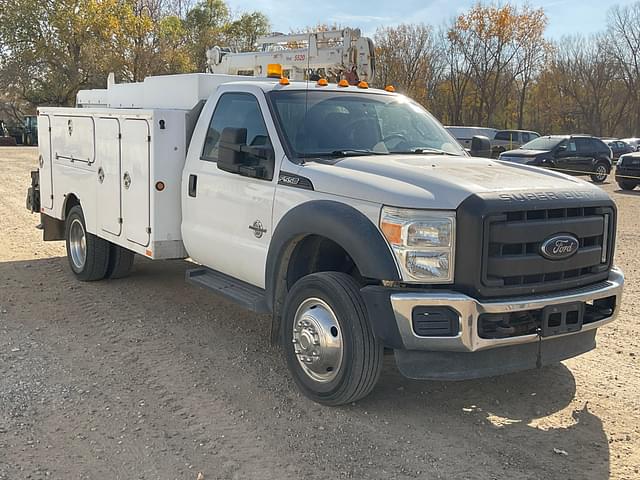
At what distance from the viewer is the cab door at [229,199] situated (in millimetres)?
5160

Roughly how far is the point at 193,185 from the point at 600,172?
69.2 ft

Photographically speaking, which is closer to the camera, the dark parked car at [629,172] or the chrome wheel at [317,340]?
the chrome wheel at [317,340]

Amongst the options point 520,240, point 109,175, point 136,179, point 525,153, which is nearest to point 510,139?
point 525,153

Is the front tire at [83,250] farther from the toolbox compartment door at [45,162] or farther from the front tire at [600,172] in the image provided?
the front tire at [600,172]

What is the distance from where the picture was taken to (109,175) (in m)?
6.93

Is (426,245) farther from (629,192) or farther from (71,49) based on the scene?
(71,49)

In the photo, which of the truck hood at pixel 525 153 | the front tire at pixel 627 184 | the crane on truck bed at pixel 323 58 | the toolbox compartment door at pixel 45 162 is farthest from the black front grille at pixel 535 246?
the truck hood at pixel 525 153

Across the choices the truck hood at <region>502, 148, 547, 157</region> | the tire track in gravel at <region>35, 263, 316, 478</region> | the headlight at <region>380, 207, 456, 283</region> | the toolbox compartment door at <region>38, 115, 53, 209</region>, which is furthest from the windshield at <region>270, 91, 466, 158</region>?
the truck hood at <region>502, 148, 547, 157</region>

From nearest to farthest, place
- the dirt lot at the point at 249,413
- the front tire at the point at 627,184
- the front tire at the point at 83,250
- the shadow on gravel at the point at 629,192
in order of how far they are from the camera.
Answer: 1. the dirt lot at the point at 249,413
2. the front tire at the point at 83,250
3. the shadow on gravel at the point at 629,192
4. the front tire at the point at 627,184

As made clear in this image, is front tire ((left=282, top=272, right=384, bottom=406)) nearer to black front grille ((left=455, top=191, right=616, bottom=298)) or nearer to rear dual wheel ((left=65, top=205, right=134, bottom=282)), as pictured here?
black front grille ((left=455, top=191, right=616, bottom=298))

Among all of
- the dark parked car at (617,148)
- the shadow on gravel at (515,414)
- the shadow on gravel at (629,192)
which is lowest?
the shadow on gravel at (515,414)

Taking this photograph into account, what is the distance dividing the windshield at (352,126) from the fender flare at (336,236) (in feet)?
2.07

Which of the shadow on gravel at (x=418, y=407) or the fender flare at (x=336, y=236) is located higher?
the fender flare at (x=336, y=236)

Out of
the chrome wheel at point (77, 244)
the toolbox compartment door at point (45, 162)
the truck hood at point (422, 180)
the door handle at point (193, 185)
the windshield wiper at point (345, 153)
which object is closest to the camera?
the truck hood at point (422, 180)
